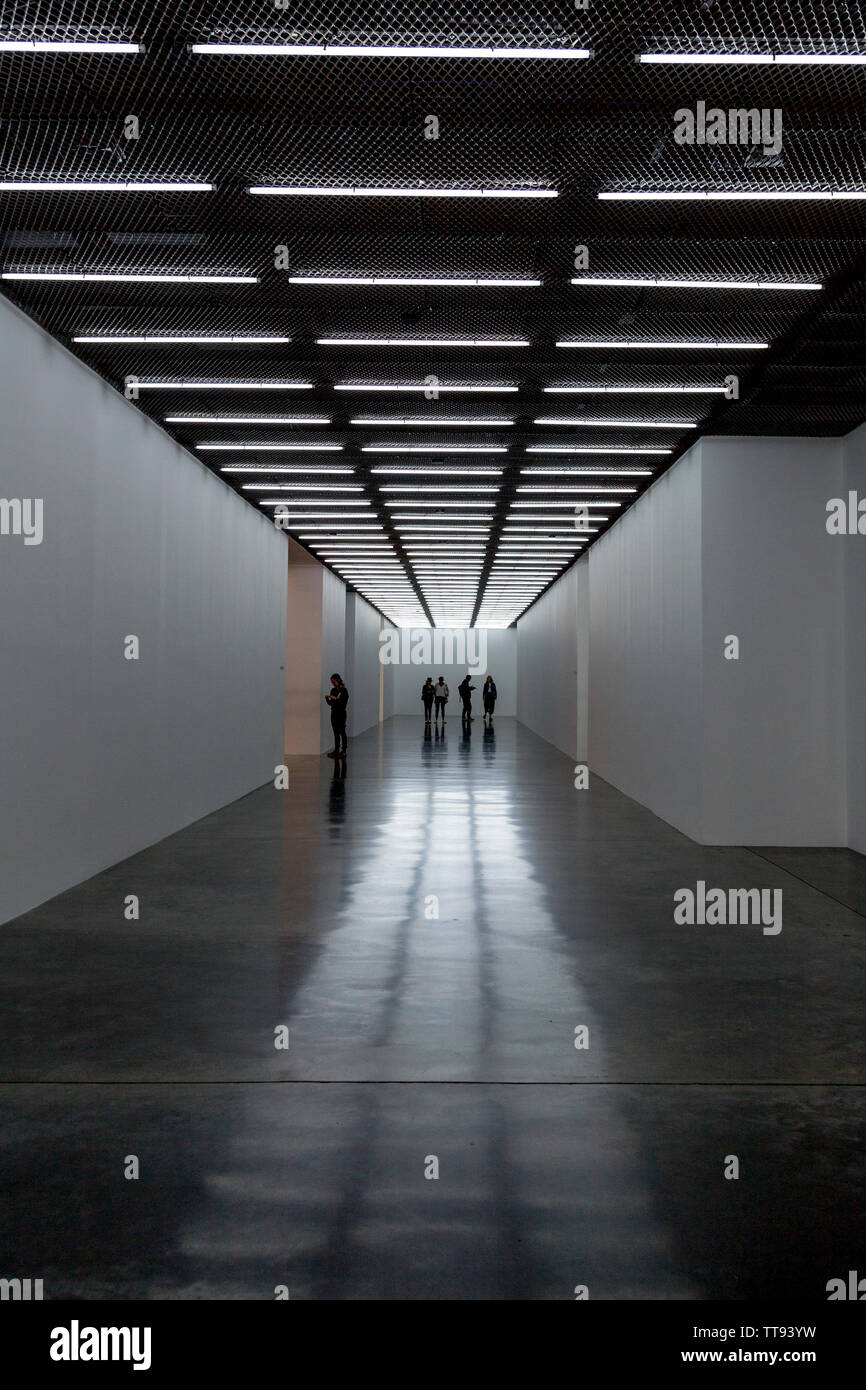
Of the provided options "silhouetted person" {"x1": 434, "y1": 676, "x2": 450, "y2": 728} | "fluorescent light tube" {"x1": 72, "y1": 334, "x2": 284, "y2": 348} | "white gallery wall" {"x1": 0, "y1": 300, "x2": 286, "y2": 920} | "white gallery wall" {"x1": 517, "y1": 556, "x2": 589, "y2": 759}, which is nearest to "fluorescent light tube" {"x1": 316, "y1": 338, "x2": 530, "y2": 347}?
"fluorescent light tube" {"x1": 72, "y1": 334, "x2": 284, "y2": 348}

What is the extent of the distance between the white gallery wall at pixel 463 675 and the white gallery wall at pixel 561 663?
18.7ft

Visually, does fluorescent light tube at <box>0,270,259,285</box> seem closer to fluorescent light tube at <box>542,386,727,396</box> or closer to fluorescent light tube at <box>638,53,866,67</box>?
fluorescent light tube at <box>638,53,866,67</box>

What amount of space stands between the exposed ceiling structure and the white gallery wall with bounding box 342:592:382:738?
14435 mm

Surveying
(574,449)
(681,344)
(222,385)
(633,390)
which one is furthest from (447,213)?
(574,449)

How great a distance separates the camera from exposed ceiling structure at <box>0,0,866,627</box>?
401 cm

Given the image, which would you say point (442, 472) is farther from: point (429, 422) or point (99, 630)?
point (99, 630)

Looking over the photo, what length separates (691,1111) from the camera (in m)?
3.44

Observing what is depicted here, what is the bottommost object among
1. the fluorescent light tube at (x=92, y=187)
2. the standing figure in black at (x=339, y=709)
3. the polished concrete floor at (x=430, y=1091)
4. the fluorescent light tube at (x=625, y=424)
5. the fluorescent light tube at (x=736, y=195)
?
the polished concrete floor at (x=430, y=1091)

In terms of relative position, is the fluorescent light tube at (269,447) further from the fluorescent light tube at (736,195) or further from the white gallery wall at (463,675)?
the white gallery wall at (463,675)

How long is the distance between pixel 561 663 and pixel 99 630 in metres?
15.2

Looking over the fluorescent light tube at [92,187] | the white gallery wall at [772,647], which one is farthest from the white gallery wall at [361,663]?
the fluorescent light tube at [92,187]

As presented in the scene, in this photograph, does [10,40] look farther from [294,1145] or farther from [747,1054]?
[747,1054]

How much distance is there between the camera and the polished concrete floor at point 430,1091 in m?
2.54

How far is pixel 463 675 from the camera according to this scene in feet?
125
